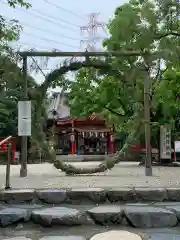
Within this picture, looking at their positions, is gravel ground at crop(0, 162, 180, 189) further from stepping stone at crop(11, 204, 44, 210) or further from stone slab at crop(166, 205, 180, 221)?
stone slab at crop(166, 205, 180, 221)

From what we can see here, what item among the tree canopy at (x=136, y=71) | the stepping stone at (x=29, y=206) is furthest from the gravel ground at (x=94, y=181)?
the tree canopy at (x=136, y=71)

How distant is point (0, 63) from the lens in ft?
27.1

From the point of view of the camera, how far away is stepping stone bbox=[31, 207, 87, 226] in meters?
4.18

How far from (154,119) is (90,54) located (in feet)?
26.4

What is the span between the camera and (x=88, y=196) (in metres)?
4.88

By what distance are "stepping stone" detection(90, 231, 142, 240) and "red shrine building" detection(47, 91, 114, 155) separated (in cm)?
2397

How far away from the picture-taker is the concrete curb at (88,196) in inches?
192

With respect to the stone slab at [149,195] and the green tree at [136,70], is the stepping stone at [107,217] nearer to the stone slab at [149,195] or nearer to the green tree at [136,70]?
the stone slab at [149,195]

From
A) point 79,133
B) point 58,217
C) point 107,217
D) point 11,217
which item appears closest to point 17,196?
point 11,217

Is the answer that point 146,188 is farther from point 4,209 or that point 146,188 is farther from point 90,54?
point 90,54

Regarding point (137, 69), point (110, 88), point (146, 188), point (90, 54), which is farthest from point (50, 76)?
point (110, 88)

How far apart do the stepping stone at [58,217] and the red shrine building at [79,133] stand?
77.7 ft

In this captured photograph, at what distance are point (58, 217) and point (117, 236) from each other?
2.52 feet

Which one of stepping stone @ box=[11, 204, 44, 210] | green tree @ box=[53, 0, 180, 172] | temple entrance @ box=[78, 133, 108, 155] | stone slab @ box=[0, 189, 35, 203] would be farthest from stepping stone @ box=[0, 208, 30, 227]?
temple entrance @ box=[78, 133, 108, 155]
